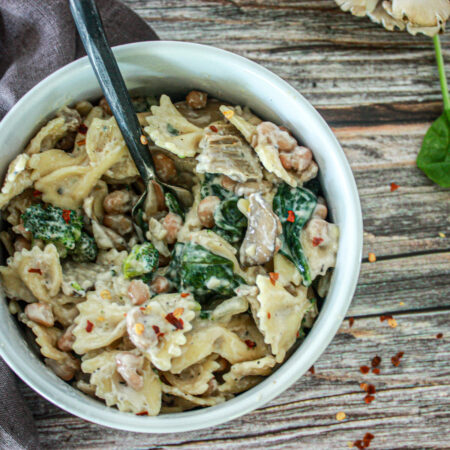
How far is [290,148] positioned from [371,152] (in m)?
0.70

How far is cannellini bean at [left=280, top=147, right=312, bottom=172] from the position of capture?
1.93m

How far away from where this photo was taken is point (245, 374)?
188 centimetres

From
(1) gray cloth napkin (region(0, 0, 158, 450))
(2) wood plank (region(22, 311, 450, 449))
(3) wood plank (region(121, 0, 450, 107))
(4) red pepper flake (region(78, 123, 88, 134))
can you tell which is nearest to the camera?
(4) red pepper flake (region(78, 123, 88, 134))

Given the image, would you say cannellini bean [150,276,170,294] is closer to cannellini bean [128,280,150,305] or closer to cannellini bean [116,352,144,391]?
cannellini bean [128,280,150,305]

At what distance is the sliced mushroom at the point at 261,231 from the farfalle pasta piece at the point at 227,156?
0.35ft

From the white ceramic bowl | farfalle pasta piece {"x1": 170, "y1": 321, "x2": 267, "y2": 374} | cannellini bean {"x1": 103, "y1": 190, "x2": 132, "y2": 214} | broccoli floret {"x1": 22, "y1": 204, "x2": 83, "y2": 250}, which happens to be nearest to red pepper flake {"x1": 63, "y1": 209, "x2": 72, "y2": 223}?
broccoli floret {"x1": 22, "y1": 204, "x2": 83, "y2": 250}

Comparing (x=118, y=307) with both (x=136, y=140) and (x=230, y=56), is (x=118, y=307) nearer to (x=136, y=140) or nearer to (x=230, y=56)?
(x=136, y=140)

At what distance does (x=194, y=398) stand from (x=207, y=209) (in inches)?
24.8

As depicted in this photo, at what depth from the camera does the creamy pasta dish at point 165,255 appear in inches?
71.5

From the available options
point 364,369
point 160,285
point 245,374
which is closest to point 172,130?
point 160,285

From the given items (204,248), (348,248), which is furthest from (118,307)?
(348,248)

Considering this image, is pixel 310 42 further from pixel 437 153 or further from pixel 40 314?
pixel 40 314

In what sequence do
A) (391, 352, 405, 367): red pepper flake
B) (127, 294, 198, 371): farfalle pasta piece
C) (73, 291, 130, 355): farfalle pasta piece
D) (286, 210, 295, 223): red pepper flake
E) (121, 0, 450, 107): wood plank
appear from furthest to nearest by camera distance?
(121, 0, 450, 107): wood plank, (391, 352, 405, 367): red pepper flake, (286, 210, 295, 223): red pepper flake, (73, 291, 130, 355): farfalle pasta piece, (127, 294, 198, 371): farfalle pasta piece

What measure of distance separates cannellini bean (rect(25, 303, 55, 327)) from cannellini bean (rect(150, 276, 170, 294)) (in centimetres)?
35
